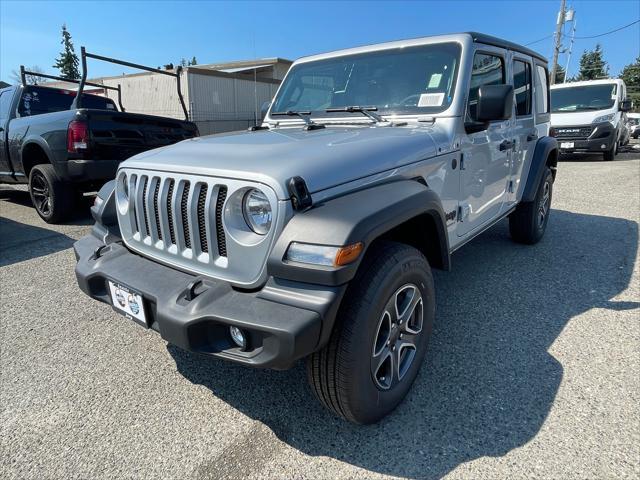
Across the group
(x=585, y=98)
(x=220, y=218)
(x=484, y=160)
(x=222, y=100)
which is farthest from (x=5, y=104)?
(x=585, y=98)

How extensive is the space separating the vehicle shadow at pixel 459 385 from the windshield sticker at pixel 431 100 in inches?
58.6

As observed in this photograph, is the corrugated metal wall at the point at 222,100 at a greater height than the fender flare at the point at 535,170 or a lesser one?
greater

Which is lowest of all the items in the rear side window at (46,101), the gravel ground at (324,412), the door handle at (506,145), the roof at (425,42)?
the gravel ground at (324,412)

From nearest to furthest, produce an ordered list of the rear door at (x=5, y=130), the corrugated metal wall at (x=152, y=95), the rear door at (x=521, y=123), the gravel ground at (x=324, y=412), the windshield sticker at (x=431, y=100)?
the gravel ground at (x=324, y=412) < the windshield sticker at (x=431, y=100) < the rear door at (x=521, y=123) < the rear door at (x=5, y=130) < the corrugated metal wall at (x=152, y=95)

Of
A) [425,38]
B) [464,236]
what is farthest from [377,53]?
[464,236]

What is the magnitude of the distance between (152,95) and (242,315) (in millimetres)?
21159

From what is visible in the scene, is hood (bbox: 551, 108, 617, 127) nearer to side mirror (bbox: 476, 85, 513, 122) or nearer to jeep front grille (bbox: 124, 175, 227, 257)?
side mirror (bbox: 476, 85, 513, 122)

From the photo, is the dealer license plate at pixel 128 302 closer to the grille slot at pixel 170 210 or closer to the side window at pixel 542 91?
the grille slot at pixel 170 210

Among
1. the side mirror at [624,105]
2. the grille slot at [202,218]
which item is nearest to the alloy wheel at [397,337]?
the grille slot at [202,218]

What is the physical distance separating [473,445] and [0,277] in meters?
4.18

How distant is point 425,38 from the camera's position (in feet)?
10.2

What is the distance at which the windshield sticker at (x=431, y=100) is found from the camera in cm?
283

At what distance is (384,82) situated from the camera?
3.09 metres

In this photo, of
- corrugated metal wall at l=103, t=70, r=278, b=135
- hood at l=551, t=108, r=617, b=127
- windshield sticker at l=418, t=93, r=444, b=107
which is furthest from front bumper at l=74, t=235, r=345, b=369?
corrugated metal wall at l=103, t=70, r=278, b=135
